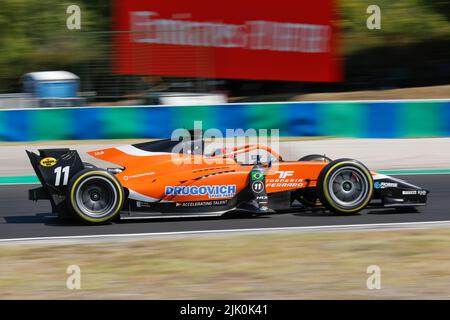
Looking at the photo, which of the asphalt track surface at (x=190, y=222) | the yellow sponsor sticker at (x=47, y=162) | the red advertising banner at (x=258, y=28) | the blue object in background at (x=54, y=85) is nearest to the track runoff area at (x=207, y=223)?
the asphalt track surface at (x=190, y=222)

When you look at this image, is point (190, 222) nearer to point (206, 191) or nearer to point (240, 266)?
point (206, 191)

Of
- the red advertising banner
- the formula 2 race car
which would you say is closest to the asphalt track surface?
the formula 2 race car

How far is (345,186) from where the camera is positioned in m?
8.19

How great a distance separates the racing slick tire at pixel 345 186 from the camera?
8078mm

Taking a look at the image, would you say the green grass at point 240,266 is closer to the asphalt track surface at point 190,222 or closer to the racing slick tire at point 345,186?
the asphalt track surface at point 190,222

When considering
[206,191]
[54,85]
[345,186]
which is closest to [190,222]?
[206,191]

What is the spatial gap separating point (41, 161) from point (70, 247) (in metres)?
1.19

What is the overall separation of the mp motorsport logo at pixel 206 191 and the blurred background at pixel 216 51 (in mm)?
6833

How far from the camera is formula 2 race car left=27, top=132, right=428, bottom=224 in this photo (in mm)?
7832

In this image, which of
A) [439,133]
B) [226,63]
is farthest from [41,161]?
[226,63]

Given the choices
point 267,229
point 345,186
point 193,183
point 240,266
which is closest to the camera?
point 240,266

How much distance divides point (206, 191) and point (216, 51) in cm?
935
